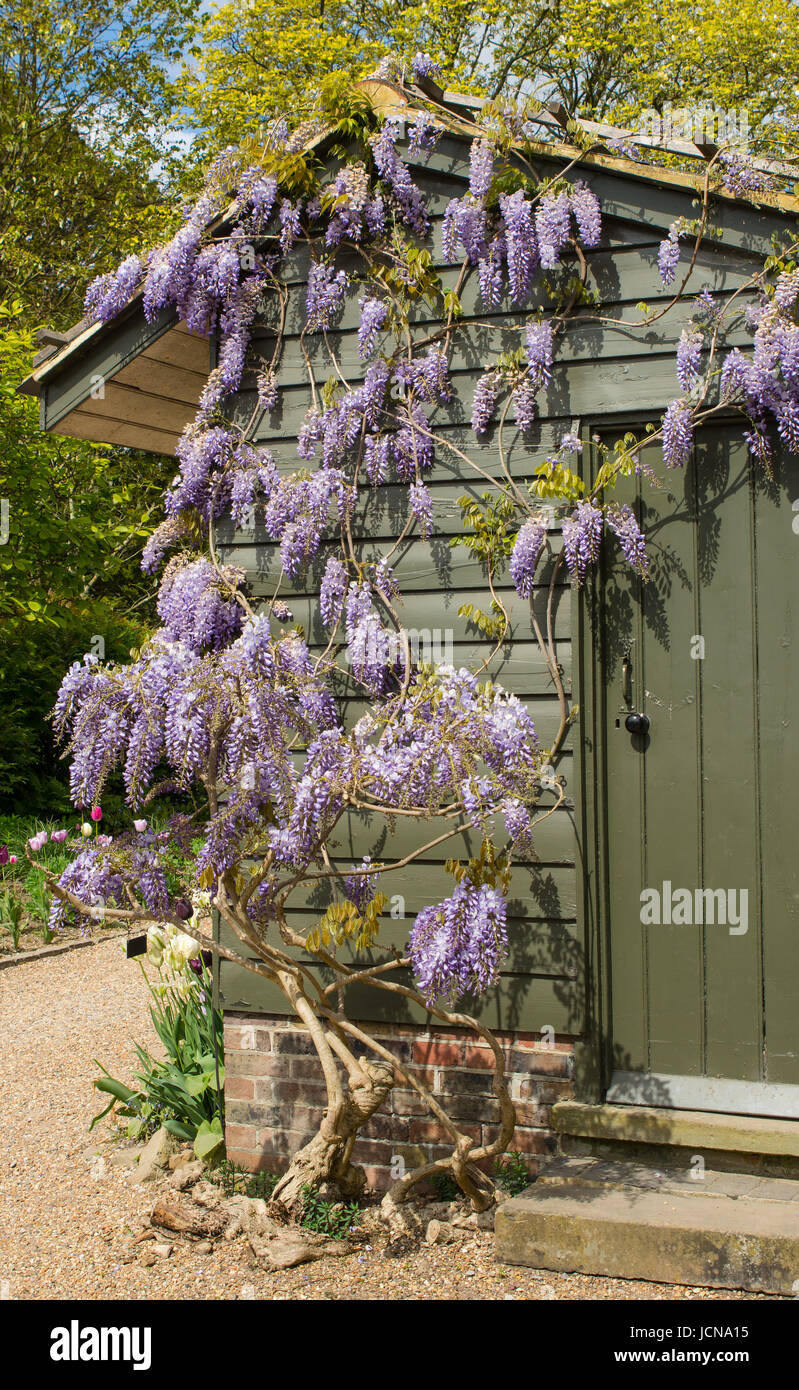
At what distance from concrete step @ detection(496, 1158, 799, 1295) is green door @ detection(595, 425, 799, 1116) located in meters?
0.26

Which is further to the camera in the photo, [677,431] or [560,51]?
[560,51]

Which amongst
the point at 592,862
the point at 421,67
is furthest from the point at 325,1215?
the point at 421,67

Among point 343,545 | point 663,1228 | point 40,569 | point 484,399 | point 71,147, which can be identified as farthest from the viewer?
point 71,147

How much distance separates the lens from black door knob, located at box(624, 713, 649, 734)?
3.56m

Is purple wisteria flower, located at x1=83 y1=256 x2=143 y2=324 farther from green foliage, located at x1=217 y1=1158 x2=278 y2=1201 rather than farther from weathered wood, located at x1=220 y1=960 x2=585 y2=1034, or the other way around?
green foliage, located at x1=217 y1=1158 x2=278 y2=1201

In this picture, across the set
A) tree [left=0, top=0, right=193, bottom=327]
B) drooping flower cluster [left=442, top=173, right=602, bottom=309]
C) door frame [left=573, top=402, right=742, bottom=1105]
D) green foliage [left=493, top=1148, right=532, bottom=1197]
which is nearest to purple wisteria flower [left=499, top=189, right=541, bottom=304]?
drooping flower cluster [left=442, top=173, right=602, bottom=309]

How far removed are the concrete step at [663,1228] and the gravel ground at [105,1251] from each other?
53 millimetres

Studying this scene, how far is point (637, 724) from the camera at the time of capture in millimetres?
3559

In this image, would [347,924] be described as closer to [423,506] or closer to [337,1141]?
[337,1141]

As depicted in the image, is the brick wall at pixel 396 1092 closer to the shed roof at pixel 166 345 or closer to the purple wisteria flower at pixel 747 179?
the shed roof at pixel 166 345

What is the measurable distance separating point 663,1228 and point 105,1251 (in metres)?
1.75

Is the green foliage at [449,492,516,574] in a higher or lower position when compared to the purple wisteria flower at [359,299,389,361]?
lower

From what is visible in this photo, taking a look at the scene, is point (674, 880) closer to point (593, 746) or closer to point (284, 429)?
point (593, 746)

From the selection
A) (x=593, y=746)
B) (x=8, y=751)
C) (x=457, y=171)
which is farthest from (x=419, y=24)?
(x=593, y=746)
